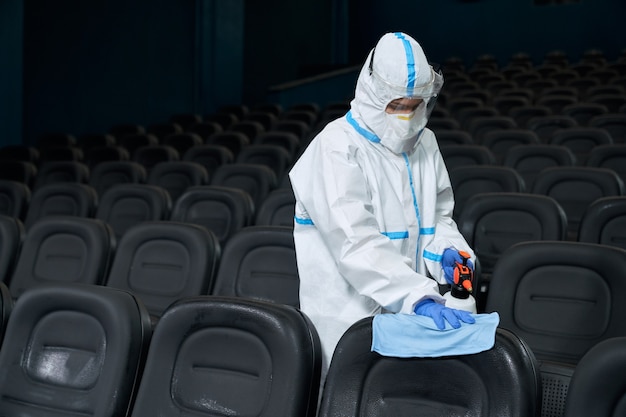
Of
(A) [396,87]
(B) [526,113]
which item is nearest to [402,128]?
(A) [396,87]

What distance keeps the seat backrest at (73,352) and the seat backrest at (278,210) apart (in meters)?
1.39

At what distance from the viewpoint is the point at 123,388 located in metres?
1.80

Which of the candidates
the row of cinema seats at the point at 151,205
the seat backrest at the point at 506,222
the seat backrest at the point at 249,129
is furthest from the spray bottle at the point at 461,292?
the seat backrest at the point at 249,129

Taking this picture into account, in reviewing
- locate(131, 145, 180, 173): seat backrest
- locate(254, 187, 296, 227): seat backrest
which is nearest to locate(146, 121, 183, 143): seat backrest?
locate(131, 145, 180, 173): seat backrest

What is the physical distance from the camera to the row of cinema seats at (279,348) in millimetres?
1490

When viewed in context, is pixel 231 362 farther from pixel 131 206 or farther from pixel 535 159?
pixel 535 159

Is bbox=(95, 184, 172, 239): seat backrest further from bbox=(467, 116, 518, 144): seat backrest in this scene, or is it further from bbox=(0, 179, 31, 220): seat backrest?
bbox=(467, 116, 518, 144): seat backrest

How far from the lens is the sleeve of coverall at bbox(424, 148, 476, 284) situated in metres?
1.87

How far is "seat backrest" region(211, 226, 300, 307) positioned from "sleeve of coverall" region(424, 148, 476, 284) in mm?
718

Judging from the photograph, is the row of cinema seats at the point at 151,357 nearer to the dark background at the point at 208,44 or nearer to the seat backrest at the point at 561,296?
the seat backrest at the point at 561,296

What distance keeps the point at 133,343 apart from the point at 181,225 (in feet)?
3.25

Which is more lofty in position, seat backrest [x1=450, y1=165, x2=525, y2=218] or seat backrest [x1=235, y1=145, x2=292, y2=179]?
seat backrest [x1=450, y1=165, x2=525, y2=218]

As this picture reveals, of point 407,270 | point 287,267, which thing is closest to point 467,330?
point 407,270

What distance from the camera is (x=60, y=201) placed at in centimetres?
392
